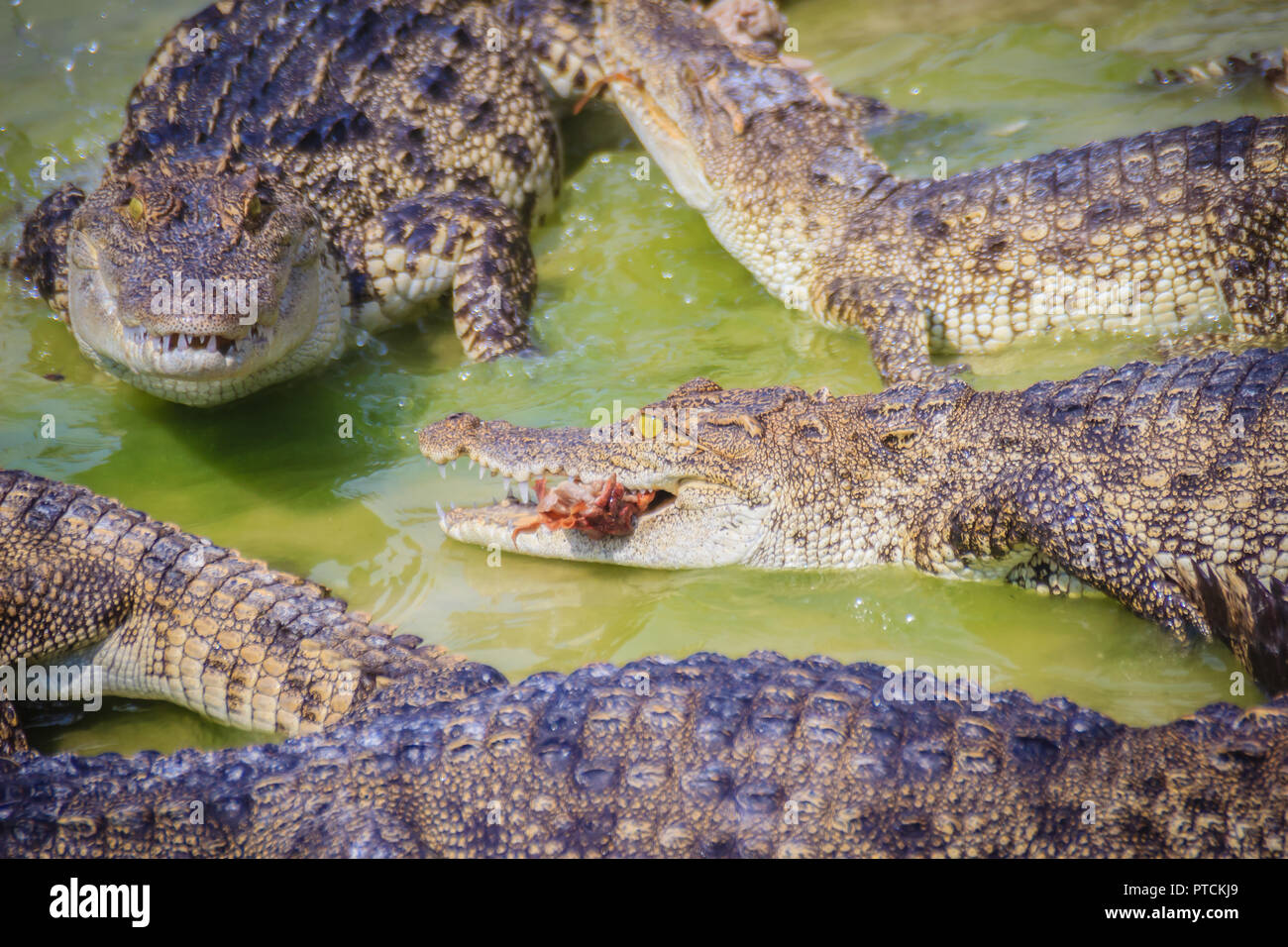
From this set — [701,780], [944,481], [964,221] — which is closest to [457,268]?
[964,221]

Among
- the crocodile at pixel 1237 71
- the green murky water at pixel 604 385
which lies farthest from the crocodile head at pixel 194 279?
the crocodile at pixel 1237 71

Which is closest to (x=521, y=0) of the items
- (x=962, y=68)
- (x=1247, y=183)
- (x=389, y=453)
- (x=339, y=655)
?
(x=962, y=68)

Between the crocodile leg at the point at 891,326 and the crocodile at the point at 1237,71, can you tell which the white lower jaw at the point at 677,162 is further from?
the crocodile at the point at 1237,71

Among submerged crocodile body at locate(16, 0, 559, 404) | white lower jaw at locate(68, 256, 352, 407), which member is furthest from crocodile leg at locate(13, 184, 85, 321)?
white lower jaw at locate(68, 256, 352, 407)

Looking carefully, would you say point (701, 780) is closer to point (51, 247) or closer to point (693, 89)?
point (693, 89)

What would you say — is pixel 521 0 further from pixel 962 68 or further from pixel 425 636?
pixel 425 636

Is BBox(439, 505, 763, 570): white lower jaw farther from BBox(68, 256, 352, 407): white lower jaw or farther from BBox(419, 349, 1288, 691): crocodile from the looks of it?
BBox(68, 256, 352, 407): white lower jaw
